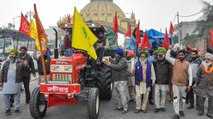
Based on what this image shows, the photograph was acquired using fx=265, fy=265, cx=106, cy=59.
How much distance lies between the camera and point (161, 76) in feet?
23.9

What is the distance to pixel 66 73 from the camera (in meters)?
6.21

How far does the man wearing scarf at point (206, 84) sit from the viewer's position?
22.9 feet

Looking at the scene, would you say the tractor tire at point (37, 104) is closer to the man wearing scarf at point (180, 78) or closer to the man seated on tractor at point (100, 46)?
the man seated on tractor at point (100, 46)

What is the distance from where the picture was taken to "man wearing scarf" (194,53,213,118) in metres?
6.98

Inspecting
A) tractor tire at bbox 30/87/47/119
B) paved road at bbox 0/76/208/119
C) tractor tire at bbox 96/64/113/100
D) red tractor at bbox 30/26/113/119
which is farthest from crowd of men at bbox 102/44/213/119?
tractor tire at bbox 30/87/47/119

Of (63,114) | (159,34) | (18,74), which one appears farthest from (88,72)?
(159,34)

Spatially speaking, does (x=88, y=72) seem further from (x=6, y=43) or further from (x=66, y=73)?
(x=6, y=43)

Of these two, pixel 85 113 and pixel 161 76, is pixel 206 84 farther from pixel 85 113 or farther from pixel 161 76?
pixel 85 113

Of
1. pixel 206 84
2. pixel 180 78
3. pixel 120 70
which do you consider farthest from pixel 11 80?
pixel 206 84

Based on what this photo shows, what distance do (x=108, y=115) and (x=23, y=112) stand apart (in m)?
2.32

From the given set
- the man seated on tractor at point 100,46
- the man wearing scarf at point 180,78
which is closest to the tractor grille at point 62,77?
the man seated on tractor at point 100,46

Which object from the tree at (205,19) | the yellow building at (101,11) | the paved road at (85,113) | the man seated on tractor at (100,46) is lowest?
the paved road at (85,113)

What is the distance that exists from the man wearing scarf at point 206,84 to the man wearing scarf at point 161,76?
2.66 ft

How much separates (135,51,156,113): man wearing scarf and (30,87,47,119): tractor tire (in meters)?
2.49
